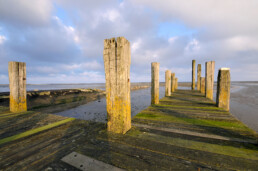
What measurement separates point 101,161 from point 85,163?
0.89 ft

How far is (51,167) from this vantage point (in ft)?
6.35

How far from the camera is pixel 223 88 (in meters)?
5.79

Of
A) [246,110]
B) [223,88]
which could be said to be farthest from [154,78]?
[246,110]

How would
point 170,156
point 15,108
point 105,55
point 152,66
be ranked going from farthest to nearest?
point 152,66 → point 15,108 → point 105,55 → point 170,156

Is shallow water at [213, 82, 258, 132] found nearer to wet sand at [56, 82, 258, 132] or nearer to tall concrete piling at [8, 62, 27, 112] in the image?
wet sand at [56, 82, 258, 132]

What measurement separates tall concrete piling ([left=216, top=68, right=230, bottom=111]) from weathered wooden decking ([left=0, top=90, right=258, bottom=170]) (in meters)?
2.36

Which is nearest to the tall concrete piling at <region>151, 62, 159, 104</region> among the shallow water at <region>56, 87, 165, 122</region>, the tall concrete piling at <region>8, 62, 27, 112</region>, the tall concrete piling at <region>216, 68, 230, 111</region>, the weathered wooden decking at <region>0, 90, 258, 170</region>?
the shallow water at <region>56, 87, 165, 122</region>

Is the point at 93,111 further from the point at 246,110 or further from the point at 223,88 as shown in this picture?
the point at 246,110

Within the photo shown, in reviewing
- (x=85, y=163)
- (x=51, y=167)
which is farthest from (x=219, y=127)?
(x=51, y=167)

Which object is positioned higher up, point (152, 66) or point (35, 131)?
point (152, 66)

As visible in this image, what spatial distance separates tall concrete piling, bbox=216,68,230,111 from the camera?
566 centimetres

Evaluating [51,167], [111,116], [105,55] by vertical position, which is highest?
[105,55]

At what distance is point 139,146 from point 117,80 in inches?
A: 65.7

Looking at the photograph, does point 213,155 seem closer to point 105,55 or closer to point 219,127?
point 219,127
